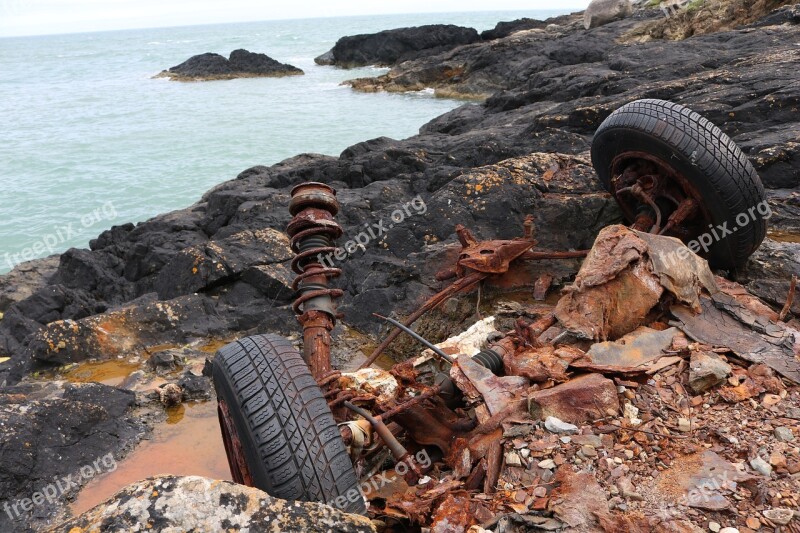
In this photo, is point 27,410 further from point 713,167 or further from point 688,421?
point 713,167

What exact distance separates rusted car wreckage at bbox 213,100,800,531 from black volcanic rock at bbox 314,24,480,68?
3237 cm

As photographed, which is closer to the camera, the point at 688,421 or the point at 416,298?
the point at 688,421

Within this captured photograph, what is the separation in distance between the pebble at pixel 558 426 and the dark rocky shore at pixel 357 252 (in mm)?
2108

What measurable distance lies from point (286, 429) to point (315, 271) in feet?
4.87

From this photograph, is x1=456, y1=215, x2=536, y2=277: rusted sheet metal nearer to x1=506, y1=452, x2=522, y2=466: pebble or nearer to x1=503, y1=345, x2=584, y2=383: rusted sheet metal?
→ x1=503, y1=345, x2=584, y2=383: rusted sheet metal

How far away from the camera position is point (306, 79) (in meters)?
39.1

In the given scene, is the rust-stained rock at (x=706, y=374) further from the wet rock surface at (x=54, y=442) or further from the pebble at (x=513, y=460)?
the wet rock surface at (x=54, y=442)

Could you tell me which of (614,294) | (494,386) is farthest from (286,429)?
(614,294)

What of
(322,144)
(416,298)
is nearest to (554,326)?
(416,298)

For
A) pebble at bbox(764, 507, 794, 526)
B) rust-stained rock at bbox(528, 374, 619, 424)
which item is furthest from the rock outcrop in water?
pebble at bbox(764, 507, 794, 526)

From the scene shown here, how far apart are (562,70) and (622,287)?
483 inches

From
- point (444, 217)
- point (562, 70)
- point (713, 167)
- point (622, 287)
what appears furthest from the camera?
point (562, 70)

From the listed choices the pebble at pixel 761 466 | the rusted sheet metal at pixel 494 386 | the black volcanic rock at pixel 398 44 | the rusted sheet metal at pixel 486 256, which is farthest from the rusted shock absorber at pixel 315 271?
the black volcanic rock at pixel 398 44

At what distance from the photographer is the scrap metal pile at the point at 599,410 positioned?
2240 mm
